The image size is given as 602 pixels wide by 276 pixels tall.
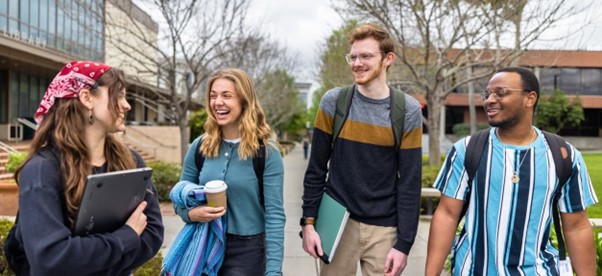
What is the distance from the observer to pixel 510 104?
237 cm

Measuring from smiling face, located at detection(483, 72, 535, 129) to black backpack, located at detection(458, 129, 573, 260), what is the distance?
0.40 feet

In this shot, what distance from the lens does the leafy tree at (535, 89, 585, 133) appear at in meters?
40.6

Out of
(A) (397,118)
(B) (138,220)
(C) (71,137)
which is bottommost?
(B) (138,220)

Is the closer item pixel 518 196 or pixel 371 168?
pixel 518 196

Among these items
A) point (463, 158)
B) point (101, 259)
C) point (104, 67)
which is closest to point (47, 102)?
point (104, 67)

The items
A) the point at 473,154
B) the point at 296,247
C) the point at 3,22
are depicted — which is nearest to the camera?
the point at 473,154

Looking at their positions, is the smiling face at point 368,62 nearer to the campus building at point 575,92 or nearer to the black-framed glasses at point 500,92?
the black-framed glasses at point 500,92

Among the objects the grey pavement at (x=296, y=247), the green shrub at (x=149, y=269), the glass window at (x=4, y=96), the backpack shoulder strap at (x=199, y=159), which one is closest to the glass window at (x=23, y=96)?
the glass window at (x=4, y=96)

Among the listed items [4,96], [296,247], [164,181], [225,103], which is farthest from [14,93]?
[225,103]

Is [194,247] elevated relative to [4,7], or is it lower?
lower

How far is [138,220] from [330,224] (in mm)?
1132

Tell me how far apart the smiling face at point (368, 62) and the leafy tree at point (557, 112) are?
135ft

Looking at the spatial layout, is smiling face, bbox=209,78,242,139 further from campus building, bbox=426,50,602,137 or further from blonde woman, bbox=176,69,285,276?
campus building, bbox=426,50,602,137

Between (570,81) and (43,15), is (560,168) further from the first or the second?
(570,81)
